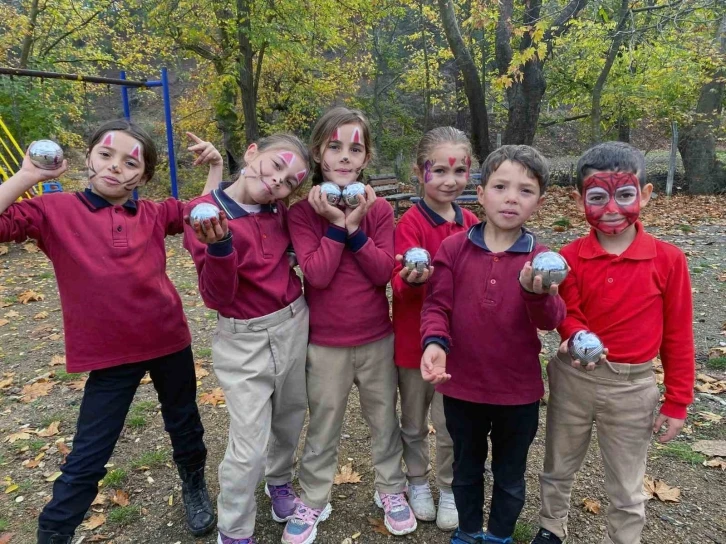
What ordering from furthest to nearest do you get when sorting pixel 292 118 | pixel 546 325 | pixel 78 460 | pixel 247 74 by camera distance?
pixel 292 118
pixel 247 74
pixel 78 460
pixel 546 325

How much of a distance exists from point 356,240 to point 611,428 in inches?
53.6

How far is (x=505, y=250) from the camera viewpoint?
2189 millimetres

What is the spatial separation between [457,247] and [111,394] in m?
1.73

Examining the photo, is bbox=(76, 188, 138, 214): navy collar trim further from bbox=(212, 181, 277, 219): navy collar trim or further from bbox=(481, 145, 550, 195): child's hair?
bbox=(481, 145, 550, 195): child's hair

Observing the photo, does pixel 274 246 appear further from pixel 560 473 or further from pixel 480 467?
pixel 560 473

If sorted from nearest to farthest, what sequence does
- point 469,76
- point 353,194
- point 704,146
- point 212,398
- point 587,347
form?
point 587,347 < point 353,194 < point 212,398 < point 469,76 < point 704,146

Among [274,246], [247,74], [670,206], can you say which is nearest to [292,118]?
[247,74]

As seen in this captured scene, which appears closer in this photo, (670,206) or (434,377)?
(434,377)

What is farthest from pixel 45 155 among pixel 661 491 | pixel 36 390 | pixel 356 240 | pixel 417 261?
pixel 661 491

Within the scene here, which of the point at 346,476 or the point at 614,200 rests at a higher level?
the point at 614,200

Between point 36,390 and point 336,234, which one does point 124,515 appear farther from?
point 36,390

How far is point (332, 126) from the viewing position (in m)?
2.51

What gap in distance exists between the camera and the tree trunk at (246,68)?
35.0 feet

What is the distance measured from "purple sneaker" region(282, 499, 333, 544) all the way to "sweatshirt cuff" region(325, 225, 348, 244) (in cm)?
144
